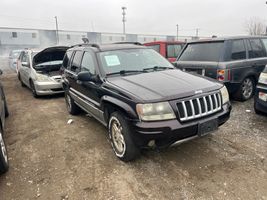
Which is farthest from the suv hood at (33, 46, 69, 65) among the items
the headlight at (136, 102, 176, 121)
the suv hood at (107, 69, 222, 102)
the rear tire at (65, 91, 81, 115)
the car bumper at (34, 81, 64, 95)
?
the headlight at (136, 102, 176, 121)

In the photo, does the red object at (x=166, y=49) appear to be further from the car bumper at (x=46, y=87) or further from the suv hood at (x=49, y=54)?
the car bumper at (x=46, y=87)

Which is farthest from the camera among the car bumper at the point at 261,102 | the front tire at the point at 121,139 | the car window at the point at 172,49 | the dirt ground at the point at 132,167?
the car window at the point at 172,49

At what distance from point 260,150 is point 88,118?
361 centimetres

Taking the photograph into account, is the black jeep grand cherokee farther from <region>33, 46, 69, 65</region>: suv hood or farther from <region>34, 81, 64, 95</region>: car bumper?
<region>33, 46, 69, 65</region>: suv hood

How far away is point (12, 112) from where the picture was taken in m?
6.08

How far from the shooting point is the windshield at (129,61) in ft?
12.2

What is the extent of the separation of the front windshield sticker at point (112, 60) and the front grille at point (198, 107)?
1.49 metres

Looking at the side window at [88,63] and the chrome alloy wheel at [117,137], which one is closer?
the chrome alloy wheel at [117,137]

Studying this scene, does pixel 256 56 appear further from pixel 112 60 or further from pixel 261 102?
pixel 112 60

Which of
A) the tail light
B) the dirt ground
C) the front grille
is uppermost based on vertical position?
the tail light

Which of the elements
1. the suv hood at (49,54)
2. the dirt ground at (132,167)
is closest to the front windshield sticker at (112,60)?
the dirt ground at (132,167)

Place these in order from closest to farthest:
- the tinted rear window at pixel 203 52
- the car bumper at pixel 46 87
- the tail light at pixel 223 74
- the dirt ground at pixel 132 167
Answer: the dirt ground at pixel 132 167 < the tail light at pixel 223 74 < the tinted rear window at pixel 203 52 < the car bumper at pixel 46 87

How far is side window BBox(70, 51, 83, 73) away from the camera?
15.0 ft

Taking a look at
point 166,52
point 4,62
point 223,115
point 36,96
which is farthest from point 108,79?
point 4,62
